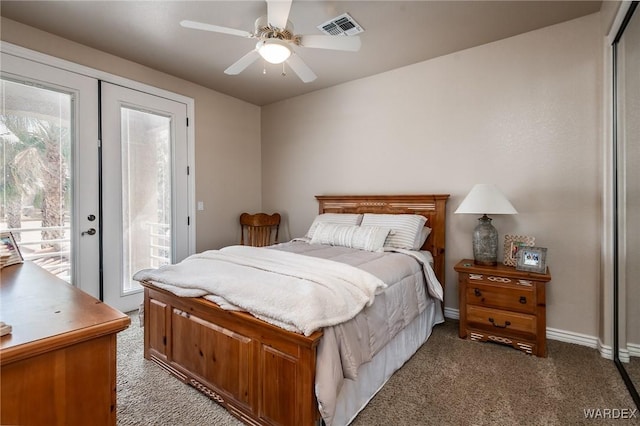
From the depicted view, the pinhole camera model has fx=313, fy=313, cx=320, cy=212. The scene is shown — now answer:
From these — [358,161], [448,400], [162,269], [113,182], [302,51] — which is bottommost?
[448,400]

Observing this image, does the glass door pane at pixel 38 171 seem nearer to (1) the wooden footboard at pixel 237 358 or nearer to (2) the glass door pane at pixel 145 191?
(2) the glass door pane at pixel 145 191

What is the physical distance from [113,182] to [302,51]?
7.41 ft

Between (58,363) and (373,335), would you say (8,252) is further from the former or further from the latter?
(373,335)

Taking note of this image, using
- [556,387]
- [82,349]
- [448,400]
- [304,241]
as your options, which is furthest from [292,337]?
[304,241]

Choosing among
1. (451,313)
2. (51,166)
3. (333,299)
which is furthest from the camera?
(451,313)

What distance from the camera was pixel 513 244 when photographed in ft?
8.58

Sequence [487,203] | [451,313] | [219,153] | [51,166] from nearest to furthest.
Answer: [487,203] < [51,166] < [451,313] < [219,153]

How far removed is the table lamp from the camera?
2439 mm

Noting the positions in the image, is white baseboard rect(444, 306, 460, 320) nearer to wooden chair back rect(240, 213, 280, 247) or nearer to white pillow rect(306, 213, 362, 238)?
white pillow rect(306, 213, 362, 238)

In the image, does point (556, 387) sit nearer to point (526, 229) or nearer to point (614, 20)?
point (526, 229)

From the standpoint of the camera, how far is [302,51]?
301 cm

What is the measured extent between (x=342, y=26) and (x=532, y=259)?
7.77 ft

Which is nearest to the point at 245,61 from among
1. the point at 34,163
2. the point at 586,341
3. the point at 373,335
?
the point at 34,163

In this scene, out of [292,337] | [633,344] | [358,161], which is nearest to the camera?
[292,337]
